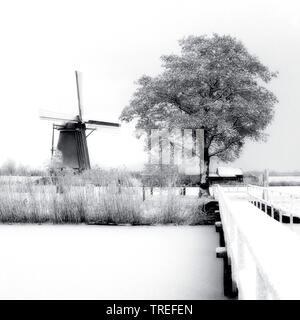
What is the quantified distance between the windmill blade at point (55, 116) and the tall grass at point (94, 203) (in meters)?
20.7

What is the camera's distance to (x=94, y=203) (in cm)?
1427

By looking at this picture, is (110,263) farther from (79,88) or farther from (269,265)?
(79,88)

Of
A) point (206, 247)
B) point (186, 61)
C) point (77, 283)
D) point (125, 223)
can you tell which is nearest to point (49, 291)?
point (77, 283)

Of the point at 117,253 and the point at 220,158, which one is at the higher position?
the point at 220,158

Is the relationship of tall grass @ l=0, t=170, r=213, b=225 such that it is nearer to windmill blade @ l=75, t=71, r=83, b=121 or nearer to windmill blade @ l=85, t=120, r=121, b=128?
windmill blade @ l=85, t=120, r=121, b=128

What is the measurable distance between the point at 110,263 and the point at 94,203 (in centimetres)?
586

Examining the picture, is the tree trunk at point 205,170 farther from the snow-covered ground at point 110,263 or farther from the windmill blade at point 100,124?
the snow-covered ground at point 110,263

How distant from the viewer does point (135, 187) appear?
13938 mm

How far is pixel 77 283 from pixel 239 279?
3.06 metres

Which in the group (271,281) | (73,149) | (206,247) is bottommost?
(206,247)

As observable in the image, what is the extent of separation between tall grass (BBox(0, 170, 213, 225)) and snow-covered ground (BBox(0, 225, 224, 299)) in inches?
29.3

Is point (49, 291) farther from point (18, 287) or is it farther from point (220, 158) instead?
point (220, 158)

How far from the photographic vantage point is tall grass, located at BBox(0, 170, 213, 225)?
547 inches
